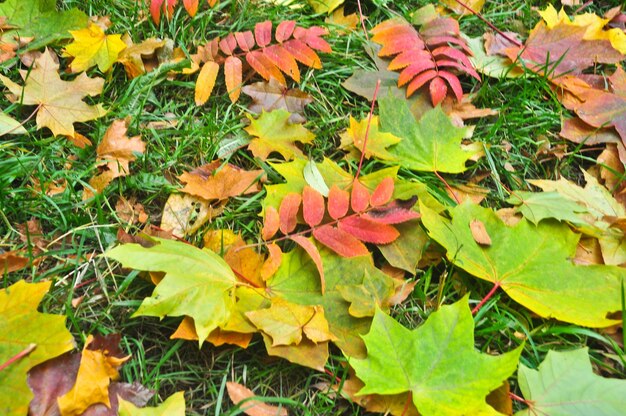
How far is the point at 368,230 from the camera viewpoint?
1.82 metres

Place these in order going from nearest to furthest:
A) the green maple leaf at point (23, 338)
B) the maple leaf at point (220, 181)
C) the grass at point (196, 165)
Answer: the green maple leaf at point (23, 338) → the grass at point (196, 165) → the maple leaf at point (220, 181)

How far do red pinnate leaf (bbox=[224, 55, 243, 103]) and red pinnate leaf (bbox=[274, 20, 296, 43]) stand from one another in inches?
7.1

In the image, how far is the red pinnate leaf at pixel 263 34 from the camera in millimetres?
2281

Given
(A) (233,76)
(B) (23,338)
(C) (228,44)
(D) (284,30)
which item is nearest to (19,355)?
(B) (23,338)

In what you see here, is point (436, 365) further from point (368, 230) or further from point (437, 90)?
point (437, 90)

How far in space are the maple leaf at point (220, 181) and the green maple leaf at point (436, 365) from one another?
2.10 feet

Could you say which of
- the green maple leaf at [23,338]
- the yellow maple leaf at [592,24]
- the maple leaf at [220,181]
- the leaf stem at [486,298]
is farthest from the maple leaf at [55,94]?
the yellow maple leaf at [592,24]

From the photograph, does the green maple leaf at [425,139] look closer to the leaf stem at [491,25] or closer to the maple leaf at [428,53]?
the maple leaf at [428,53]

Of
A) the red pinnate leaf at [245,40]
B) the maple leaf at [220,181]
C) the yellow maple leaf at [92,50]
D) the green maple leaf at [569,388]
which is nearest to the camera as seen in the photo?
the green maple leaf at [569,388]

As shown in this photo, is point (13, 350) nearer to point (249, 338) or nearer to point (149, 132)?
point (249, 338)

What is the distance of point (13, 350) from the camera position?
147 cm

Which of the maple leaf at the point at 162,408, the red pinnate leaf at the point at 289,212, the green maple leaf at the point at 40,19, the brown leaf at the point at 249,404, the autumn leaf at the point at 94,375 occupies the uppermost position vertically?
the green maple leaf at the point at 40,19

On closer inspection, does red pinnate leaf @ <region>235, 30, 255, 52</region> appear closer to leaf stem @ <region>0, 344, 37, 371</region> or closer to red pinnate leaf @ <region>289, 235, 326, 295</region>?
red pinnate leaf @ <region>289, 235, 326, 295</region>

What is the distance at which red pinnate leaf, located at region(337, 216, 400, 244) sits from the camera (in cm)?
180
